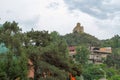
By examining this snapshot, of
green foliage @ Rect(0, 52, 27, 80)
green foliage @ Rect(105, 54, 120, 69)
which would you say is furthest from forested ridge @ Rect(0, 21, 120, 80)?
green foliage @ Rect(105, 54, 120, 69)

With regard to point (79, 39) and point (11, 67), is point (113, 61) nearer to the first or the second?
point (79, 39)

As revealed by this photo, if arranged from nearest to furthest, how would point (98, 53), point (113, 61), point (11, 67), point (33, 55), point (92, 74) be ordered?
1. point (11, 67)
2. point (33, 55)
3. point (92, 74)
4. point (113, 61)
5. point (98, 53)

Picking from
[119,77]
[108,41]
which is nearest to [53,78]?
[119,77]

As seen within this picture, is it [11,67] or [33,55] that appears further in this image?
[33,55]

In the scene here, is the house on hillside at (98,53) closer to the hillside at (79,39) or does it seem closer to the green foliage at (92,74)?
the hillside at (79,39)

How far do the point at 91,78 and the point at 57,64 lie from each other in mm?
42926

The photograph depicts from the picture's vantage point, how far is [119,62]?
10331 cm

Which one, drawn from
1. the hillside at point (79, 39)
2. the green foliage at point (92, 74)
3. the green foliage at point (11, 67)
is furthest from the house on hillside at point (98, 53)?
the green foliage at point (11, 67)

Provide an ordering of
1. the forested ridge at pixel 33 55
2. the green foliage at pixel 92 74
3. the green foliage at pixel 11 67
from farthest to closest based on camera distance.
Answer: the green foliage at pixel 92 74
the forested ridge at pixel 33 55
the green foliage at pixel 11 67

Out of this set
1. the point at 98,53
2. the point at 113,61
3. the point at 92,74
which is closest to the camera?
the point at 92,74

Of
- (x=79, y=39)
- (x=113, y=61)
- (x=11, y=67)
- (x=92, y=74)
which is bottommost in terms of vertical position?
(x=92, y=74)

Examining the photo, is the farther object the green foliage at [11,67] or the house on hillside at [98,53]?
the house on hillside at [98,53]

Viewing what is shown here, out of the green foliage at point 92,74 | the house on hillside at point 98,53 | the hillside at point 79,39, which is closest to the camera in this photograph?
the green foliage at point 92,74

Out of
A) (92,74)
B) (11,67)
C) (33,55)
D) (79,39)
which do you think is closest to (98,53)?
(79,39)
